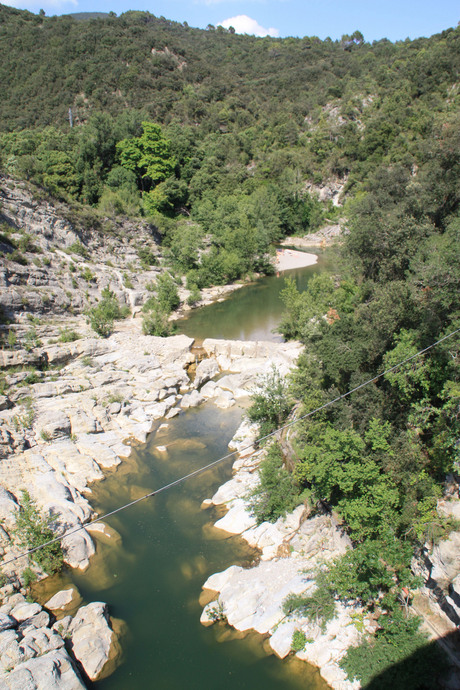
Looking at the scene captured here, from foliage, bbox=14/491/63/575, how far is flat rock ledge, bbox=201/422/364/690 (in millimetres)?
3953

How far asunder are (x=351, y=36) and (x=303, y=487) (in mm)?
125601

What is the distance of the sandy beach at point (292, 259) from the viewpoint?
43.2 m

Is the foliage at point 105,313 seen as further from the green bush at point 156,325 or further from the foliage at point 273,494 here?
the foliage at point 273,494

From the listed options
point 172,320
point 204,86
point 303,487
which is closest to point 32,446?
point 303,487

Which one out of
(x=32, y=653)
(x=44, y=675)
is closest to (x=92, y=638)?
(x=32, y=653)

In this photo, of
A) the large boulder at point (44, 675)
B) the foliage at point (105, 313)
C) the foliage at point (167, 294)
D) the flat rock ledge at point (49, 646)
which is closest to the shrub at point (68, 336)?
the foliage at point (105, 313)

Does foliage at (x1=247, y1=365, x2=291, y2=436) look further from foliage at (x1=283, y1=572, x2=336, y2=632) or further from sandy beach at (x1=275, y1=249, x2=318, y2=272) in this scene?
sandy beach at (x1=275, y1=249, x2=318, y2=272)

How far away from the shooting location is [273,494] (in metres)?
11.4

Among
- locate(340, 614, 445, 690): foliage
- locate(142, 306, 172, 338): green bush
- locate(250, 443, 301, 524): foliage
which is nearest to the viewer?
locate(340, 614, 445, 690): foliage

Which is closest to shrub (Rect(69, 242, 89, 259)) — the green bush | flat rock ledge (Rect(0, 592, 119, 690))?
the green bush

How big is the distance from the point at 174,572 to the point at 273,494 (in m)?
3.21

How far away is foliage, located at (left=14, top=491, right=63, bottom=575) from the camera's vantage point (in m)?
10.3

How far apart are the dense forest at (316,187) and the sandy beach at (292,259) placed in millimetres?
2499

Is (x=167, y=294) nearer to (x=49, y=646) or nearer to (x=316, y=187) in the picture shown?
(x=49, y=646)
